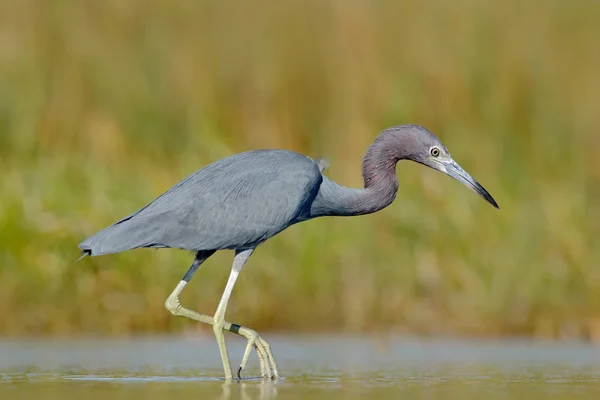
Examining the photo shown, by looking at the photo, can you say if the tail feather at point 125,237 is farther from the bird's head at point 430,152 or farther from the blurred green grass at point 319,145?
the blurred green grass at point 319,145

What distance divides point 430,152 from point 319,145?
455cm

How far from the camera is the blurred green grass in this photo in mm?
11266

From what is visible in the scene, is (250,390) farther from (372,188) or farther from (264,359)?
(372,188)

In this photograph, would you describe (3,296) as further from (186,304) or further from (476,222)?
(476,222)

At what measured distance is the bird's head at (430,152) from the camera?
31.0ft

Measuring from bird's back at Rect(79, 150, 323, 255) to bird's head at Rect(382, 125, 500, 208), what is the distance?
81 centimetres

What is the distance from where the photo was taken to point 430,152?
9453mm

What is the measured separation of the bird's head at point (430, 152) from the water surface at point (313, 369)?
4.18ft

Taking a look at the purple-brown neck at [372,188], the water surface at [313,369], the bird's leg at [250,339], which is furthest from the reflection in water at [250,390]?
the purple-brown neck at [372,188]

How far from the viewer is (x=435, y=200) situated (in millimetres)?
12461

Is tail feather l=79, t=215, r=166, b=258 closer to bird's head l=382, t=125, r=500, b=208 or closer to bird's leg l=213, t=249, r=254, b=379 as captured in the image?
bird's leg l=213, t=249, r=254, b=379

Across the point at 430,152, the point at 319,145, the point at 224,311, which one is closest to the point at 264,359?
the point at 224,311

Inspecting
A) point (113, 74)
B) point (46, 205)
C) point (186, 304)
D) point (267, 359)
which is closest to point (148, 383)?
point (267, 359)

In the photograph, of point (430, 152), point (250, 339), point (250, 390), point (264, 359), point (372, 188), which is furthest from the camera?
point (372, 188)
